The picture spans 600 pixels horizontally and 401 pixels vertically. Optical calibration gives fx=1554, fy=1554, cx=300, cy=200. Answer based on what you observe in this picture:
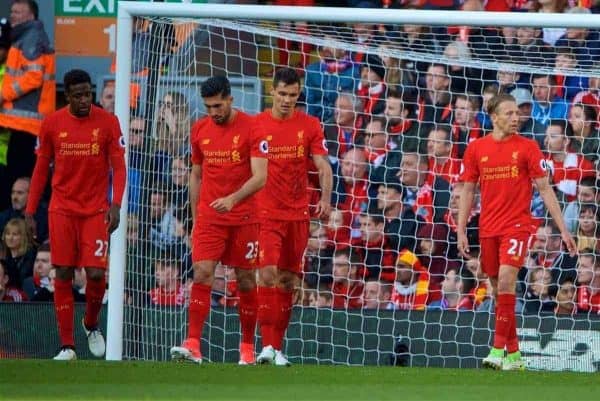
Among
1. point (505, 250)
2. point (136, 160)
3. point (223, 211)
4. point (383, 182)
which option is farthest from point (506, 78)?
point (223, 211)

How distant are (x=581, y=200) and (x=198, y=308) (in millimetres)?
3812

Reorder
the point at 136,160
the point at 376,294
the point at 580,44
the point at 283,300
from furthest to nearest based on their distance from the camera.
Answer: the point at 580,44
the point at 376,294
the point at 136,160
the point at 283,300

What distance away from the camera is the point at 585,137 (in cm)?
1300

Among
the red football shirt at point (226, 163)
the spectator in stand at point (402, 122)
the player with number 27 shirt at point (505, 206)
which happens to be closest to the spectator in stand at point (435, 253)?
the spectator in stand at point (402, 122)

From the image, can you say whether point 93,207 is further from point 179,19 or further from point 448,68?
point 448,68

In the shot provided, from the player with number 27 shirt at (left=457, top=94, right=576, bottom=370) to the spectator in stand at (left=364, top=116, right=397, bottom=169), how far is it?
2.06 m

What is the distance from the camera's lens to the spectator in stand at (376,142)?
13094 millimetres

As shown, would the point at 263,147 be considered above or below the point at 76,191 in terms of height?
above

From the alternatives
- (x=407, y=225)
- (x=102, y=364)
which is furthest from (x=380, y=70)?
(x=102, y=364)

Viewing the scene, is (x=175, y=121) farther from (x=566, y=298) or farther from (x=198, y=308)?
(x=566, y=298)

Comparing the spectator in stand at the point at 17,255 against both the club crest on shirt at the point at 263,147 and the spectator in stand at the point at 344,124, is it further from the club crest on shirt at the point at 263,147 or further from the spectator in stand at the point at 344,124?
the club crest on shirt at the point at 263,147

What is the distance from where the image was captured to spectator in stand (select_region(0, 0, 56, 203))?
42.7 ft

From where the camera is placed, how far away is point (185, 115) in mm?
12688

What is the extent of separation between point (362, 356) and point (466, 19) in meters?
2.84
